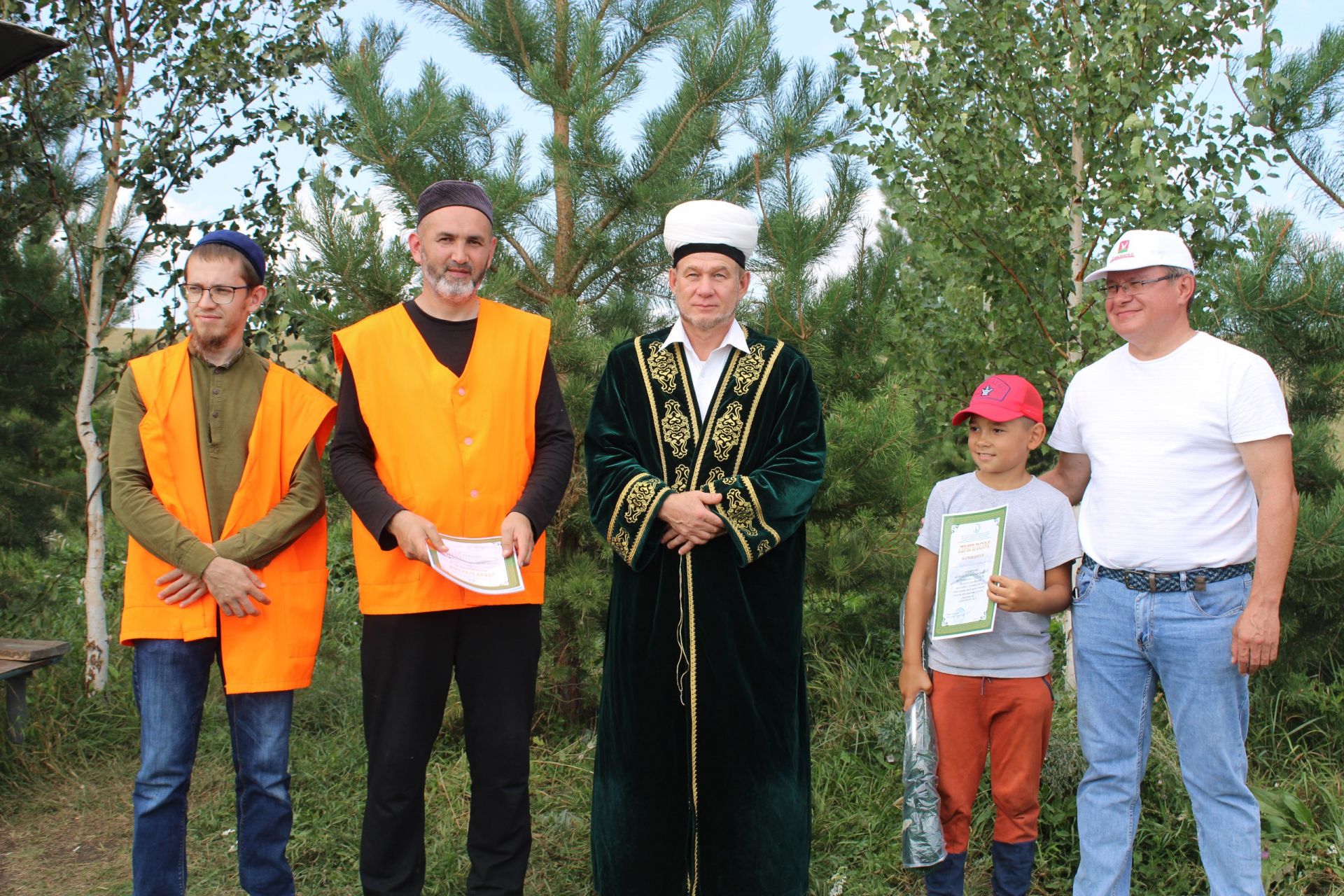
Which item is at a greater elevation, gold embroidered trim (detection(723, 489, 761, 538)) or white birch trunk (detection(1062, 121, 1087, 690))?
white birch trunk (detection(1062, 121, 1087, 690))

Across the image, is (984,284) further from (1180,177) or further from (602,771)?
(602,771)

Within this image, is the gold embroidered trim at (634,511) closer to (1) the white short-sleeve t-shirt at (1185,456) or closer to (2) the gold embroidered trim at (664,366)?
(2) the gold embroidered trim at (664,366)

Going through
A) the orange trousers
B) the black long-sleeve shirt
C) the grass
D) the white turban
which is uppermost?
the white turban

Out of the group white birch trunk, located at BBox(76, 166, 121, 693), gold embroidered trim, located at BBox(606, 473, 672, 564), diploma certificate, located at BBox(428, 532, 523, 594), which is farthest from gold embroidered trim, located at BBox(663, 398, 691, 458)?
white birch trunk, located at BBox(76, 166, 121, 693)

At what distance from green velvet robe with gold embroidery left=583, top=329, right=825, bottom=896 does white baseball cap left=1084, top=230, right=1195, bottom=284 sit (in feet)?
3.08

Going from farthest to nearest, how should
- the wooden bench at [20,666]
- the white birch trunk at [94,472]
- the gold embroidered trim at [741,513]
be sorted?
the white birch trunk at [94,472], the wooden bench at [20,666], the gold embroidered trim at [741,513]

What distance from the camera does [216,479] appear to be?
3.03 metres

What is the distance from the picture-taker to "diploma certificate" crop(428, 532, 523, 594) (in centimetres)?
274

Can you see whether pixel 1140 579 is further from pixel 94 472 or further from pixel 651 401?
pixel 94 472

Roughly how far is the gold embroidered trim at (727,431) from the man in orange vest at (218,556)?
118cm

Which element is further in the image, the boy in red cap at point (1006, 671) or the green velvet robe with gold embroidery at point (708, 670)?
the boy in red cap at point (1006, 671)

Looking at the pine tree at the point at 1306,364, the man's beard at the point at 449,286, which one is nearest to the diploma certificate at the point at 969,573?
the man's beard at the point at 449,286

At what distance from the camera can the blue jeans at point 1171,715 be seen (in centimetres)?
280

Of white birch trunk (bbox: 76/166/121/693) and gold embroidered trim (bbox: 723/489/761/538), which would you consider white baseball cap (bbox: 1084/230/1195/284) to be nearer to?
gold embroidered trim (bbox: 723/489/761/538)
